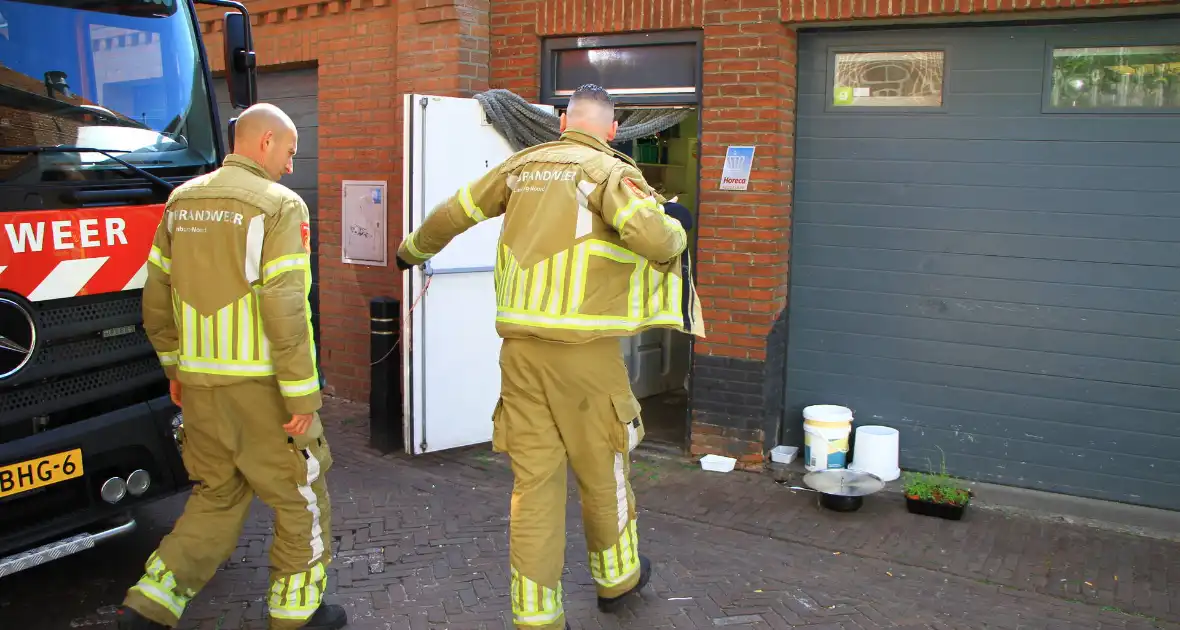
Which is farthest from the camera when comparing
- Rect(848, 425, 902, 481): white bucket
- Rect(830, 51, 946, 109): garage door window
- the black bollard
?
the black bollard

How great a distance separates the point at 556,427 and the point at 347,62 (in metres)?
5.16

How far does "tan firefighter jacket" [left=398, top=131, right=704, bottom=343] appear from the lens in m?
4.06

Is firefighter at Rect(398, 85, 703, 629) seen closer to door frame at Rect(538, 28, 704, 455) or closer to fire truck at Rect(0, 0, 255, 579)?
fire truck at Rect(0, 0, 255, 579)

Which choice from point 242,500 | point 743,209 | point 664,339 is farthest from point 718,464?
point 242,500

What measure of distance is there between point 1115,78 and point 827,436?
266 cm

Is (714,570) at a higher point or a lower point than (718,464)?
lower

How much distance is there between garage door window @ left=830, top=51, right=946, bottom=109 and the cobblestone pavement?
8.05 feet

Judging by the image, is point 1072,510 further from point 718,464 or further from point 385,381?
point 385,381

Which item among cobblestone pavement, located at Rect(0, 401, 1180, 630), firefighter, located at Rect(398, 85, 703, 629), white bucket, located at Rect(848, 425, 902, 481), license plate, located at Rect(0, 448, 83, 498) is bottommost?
cobblestone pavement, located at Rect(0, 401, 1180, 630)

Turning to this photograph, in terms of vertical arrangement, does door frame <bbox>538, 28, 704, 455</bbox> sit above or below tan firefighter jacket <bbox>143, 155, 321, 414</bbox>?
above

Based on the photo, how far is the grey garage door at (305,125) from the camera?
8.95m

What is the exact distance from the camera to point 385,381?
24.1 ft

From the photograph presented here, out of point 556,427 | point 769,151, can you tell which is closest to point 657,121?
point 769,151

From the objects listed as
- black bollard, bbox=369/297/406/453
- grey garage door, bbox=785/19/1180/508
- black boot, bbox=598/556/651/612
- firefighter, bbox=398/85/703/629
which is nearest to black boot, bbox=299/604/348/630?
firefighter, bbox=398/85/703/629
